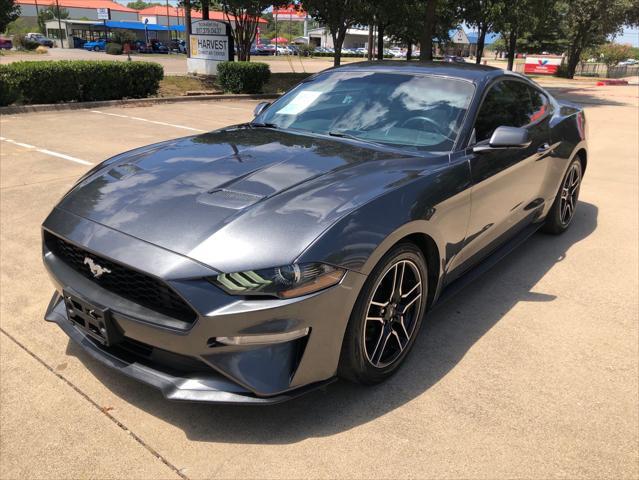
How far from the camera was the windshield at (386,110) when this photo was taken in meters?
3.43

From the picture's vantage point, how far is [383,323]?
8.92 feet

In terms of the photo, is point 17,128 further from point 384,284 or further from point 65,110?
point 384,284

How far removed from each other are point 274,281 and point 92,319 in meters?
0.88

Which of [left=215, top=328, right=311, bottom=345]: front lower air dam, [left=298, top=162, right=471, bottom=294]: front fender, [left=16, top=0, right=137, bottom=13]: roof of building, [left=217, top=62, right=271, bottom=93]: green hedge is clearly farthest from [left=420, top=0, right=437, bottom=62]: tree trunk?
[left=16, top=0, right=137, bottom=13]: roof of building

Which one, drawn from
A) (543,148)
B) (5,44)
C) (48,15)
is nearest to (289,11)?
(543,148)

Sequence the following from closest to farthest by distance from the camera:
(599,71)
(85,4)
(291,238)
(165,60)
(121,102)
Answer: (291,238), (121,102), (165,60), (599,71), (85,4)

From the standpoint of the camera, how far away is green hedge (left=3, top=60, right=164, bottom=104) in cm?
1284

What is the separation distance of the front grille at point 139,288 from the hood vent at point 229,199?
1.50ft

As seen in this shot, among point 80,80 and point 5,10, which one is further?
point 5,10

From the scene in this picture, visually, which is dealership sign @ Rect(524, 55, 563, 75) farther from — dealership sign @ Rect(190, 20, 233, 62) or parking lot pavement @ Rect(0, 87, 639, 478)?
parking lot pavement @ Rect(0, 87, 639, 478)

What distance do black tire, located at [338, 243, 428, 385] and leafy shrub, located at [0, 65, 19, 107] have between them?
1252 centimetres

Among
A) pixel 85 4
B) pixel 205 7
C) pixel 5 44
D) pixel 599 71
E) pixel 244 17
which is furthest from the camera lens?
pixel 85 4

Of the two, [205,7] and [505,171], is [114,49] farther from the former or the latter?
[505,171]

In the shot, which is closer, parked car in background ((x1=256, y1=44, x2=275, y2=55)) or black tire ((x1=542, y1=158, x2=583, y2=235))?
black tire ((x1=542, y1=158, x2=583, y2=235))
